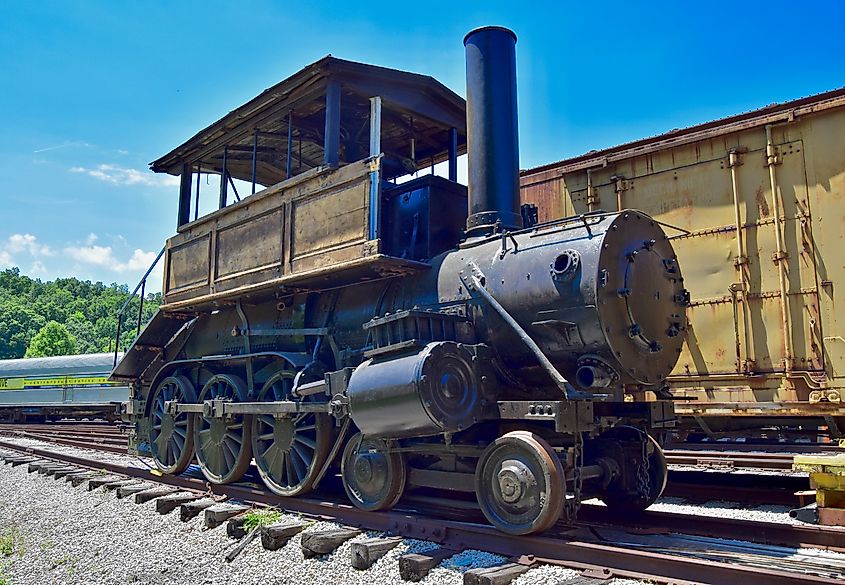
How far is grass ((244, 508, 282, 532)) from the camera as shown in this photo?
630cm

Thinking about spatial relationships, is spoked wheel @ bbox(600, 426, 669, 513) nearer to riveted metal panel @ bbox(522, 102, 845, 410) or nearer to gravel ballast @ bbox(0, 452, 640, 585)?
gravel ballast @ bbox(0, 452, 640, 585)

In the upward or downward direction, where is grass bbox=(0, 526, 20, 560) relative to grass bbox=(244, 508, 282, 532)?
downward

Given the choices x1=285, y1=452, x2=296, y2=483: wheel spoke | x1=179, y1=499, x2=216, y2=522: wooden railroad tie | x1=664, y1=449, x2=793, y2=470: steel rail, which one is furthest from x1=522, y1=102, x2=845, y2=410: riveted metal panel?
x1=179, y1=499, x2=216, y2=522: wooden railroad tie

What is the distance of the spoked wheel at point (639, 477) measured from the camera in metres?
6.16

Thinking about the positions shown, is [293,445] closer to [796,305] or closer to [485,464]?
[485,464]

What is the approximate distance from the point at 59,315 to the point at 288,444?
112721mm

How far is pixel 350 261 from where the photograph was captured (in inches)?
262

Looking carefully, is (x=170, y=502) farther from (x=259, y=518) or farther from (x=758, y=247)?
(x=758, y=247)

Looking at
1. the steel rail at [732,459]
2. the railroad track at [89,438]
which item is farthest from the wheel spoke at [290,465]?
the railroad track at [89,438]

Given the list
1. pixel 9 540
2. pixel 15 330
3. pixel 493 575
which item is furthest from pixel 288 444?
pixel 15 330

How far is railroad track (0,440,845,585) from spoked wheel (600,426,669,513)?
0.50 ft

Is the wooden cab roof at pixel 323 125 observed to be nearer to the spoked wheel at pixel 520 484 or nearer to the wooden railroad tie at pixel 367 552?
the spoked wheel at pixel 520 484

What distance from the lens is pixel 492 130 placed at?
695cm

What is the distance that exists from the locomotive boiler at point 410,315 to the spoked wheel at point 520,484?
15 millimetres
